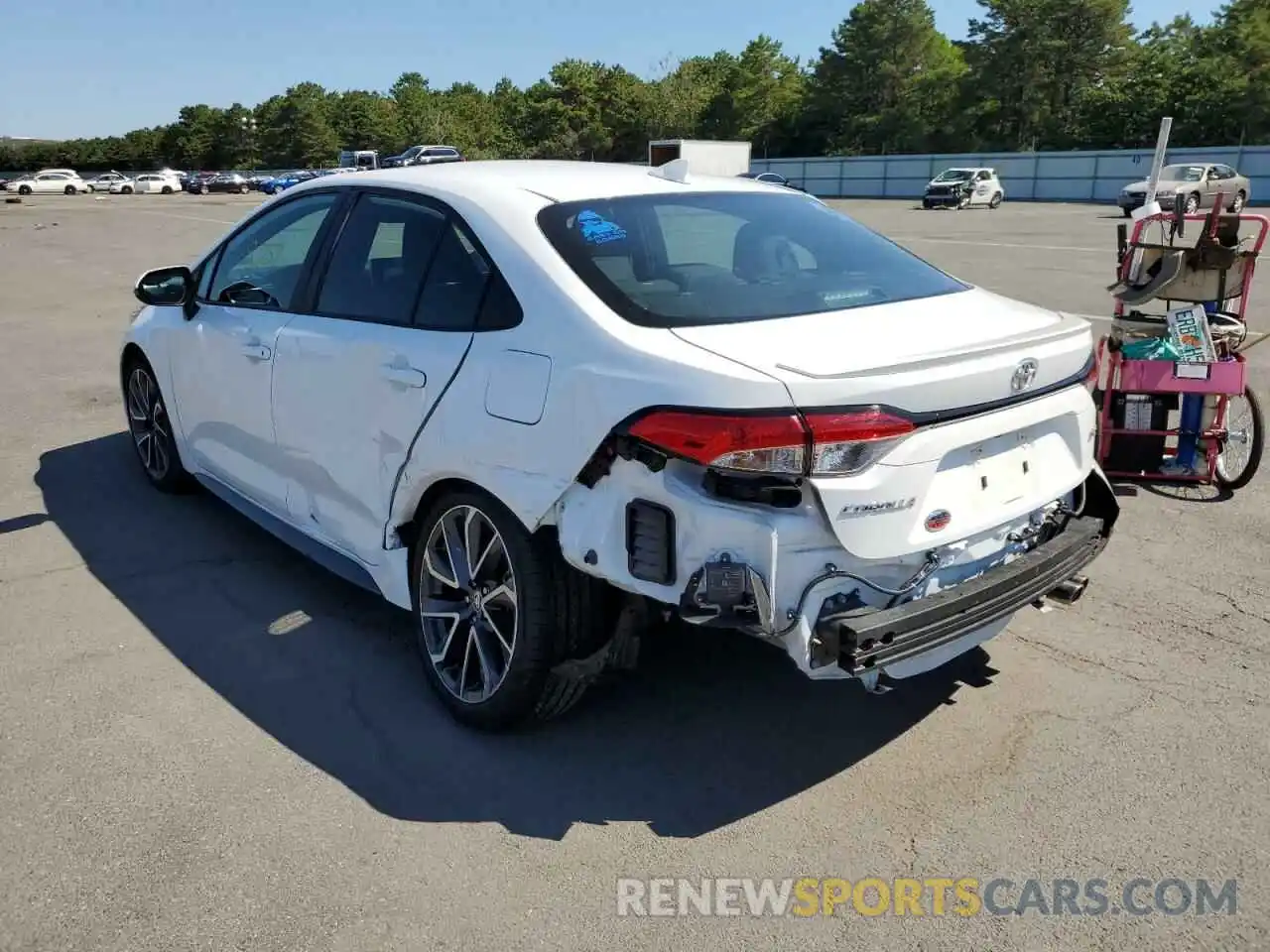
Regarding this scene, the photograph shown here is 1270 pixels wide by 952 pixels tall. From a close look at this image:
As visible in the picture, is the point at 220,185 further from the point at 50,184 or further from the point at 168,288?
the point at 168,288

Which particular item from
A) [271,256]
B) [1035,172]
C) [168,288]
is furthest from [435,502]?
[1035,172]

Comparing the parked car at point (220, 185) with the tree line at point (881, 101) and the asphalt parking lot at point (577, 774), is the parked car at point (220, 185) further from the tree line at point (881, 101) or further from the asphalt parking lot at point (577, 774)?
the asphalt parking lot at point (577, 774)

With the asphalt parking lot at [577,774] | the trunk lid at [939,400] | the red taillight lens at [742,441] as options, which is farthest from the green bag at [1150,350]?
the red taillight lens at [742,441]

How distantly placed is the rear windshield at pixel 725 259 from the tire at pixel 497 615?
30.7 inches

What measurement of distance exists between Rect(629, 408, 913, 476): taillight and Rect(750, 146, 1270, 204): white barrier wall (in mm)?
50004

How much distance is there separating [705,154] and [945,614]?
3363 cm

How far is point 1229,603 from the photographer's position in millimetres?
4277

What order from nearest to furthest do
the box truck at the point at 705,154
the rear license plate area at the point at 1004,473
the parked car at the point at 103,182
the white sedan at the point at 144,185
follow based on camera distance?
the rear license plate area at the point at 1004,473
the box truck at the point at 705,154
the white sedan at the point at 144,185
the parked car at the point at 103,182

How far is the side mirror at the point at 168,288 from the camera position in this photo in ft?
16.2

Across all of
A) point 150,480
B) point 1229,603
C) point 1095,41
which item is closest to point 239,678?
point 150,480

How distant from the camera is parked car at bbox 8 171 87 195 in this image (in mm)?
69125

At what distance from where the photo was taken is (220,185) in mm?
71625

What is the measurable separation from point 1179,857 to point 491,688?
1.99m

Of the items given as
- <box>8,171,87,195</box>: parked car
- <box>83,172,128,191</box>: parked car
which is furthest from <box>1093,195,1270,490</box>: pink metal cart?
<box>83,172,128,191</box>: parked car
